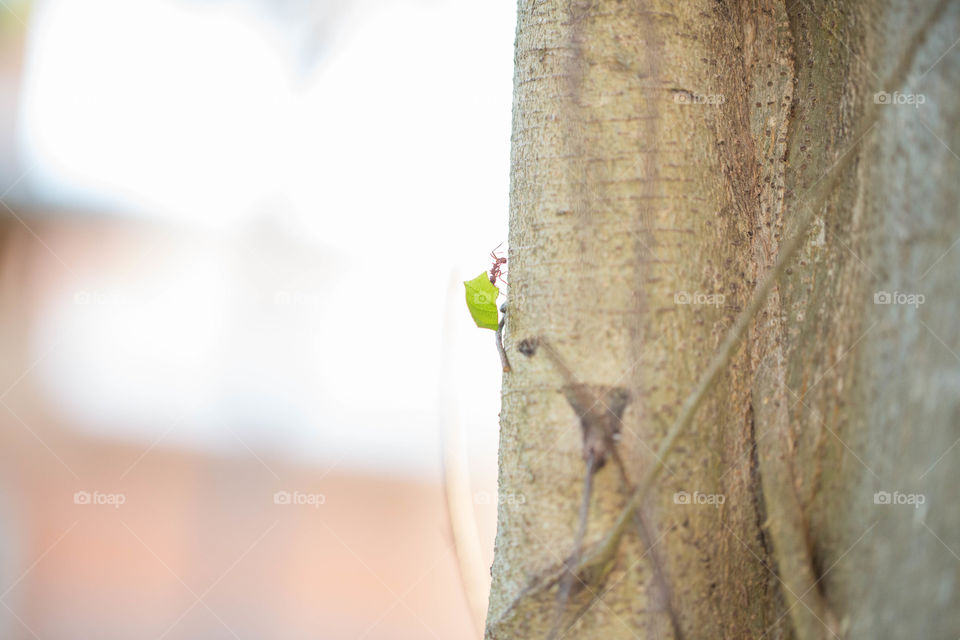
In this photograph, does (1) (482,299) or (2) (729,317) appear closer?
(2) (729,317)

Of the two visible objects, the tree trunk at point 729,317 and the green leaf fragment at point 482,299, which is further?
the green leaf fragment at point 482,299

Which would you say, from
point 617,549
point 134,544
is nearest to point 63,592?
point 134,544

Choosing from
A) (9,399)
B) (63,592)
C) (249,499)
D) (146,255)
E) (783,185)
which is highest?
(146,255)

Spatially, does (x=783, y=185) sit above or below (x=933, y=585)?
above

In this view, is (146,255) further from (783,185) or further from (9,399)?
(783,185)
